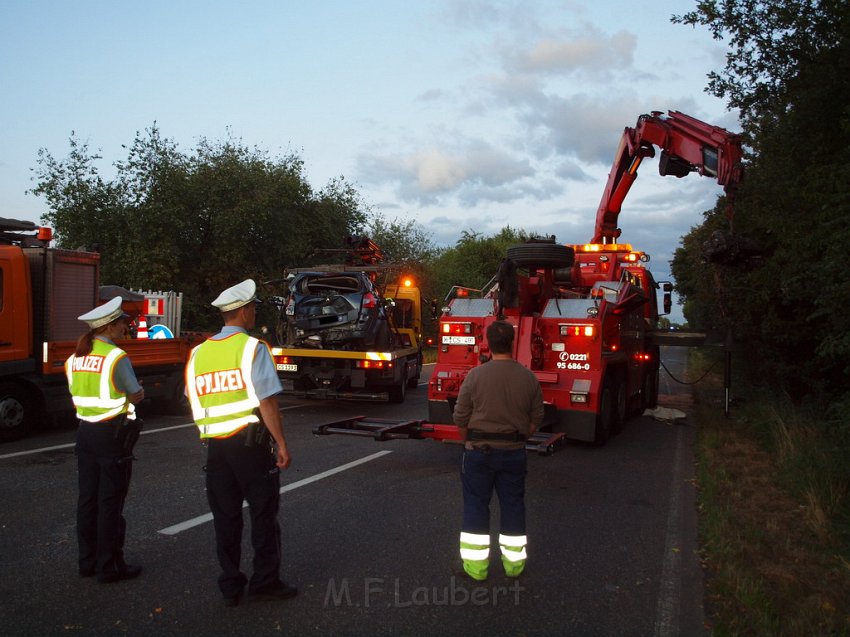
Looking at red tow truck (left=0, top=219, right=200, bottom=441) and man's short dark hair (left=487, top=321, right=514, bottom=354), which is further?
red tow truck (left=0, top=219, right=200, bottom=441)

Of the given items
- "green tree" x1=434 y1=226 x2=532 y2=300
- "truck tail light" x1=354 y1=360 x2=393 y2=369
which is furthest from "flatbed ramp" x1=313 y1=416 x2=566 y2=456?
"green tree" x1=434 y1=226 x2=532 y2=300

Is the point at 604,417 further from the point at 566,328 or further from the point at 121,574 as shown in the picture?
the point at 121,574

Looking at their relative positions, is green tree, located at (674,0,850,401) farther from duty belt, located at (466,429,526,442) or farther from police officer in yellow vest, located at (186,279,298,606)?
police officer in yellow vest, located at (186,279,298,606)

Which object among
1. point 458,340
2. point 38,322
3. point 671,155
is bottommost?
point 458,340

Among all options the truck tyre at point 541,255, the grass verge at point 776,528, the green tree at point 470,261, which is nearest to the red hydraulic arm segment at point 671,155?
the truck tyre at point 541,255

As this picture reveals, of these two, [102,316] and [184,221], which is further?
[184,221]

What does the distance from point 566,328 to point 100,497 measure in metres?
5.91

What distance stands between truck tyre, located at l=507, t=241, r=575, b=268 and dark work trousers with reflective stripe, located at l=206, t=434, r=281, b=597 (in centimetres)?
569

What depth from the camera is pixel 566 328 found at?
8.91m

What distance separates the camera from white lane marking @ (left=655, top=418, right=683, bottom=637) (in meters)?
4.05

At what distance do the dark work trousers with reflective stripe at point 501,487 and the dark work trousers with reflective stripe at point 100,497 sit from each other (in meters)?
2.16

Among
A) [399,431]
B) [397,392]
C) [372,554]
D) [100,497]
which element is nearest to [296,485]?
[399,431]

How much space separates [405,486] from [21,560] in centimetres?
342

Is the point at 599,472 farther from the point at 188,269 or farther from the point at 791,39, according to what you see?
the point at 188,269
